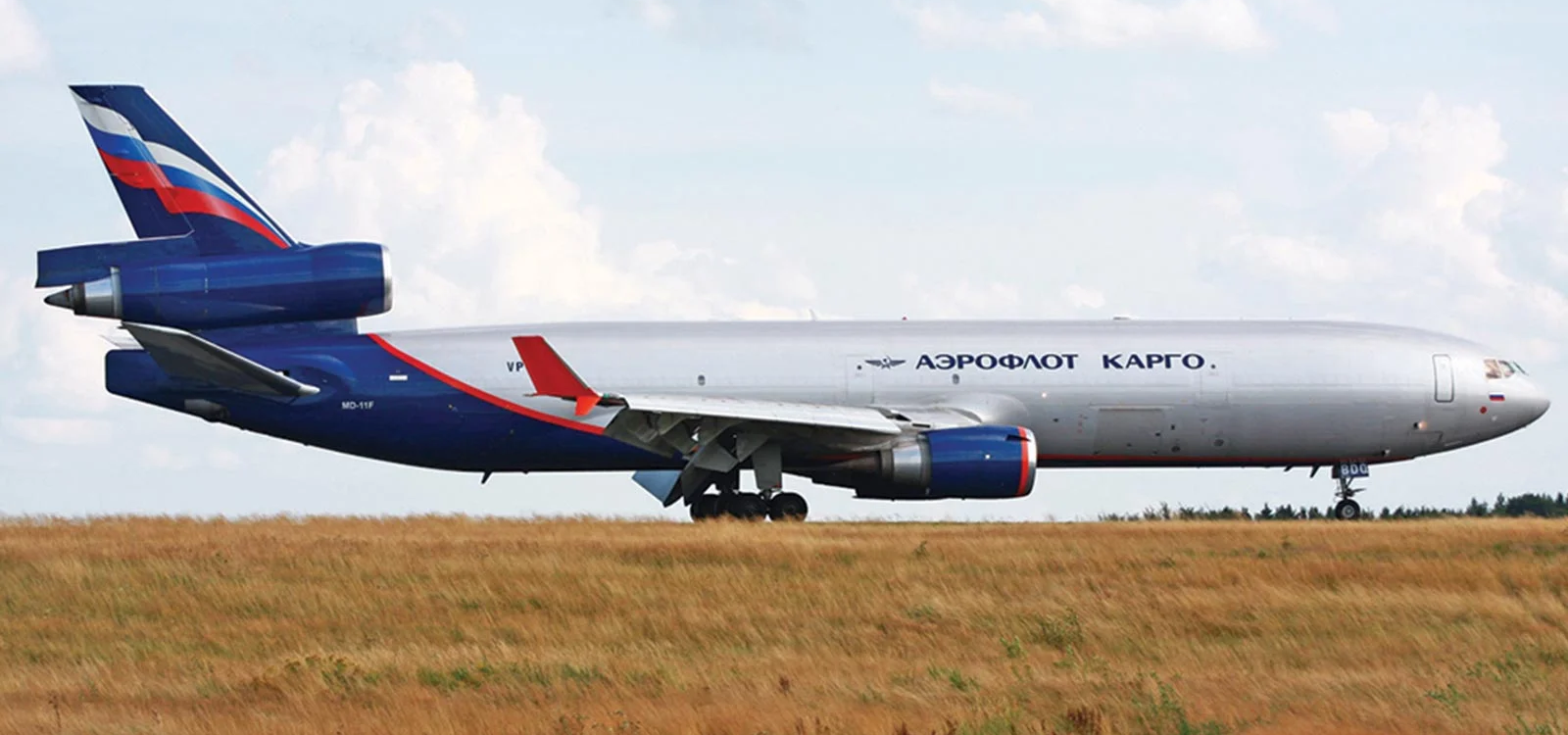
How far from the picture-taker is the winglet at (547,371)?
98.1 ft

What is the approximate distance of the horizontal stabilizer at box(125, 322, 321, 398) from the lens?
30.1 metres

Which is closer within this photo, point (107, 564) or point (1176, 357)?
point (107, 564)

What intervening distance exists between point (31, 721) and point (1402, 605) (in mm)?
13415

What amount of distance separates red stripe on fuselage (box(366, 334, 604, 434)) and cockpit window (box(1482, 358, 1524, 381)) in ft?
56.5

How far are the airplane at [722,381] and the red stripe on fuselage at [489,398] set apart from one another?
1.5 inches

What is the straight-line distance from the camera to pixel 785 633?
18.3 metres

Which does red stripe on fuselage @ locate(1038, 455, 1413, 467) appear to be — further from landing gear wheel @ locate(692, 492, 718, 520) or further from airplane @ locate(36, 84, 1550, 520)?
landing gear wheel @ locate(692, 492, 718, 520)

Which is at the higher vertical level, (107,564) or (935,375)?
(935,375)

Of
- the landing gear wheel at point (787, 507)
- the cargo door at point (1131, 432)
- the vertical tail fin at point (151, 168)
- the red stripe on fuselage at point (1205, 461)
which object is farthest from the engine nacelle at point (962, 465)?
the vertical tail fin at point (151, 168)

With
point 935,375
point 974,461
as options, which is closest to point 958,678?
point 974,461

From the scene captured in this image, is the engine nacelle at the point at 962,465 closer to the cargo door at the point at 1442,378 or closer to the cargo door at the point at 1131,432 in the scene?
the cargo door at the point at 1131,432

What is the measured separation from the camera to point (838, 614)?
64.0 feet

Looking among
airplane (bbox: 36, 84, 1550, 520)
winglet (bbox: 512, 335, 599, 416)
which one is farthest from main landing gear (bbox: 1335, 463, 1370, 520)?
winglet (bbox: 512, 335, 599, 416)

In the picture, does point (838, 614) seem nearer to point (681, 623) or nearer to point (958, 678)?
point (681, 623)
